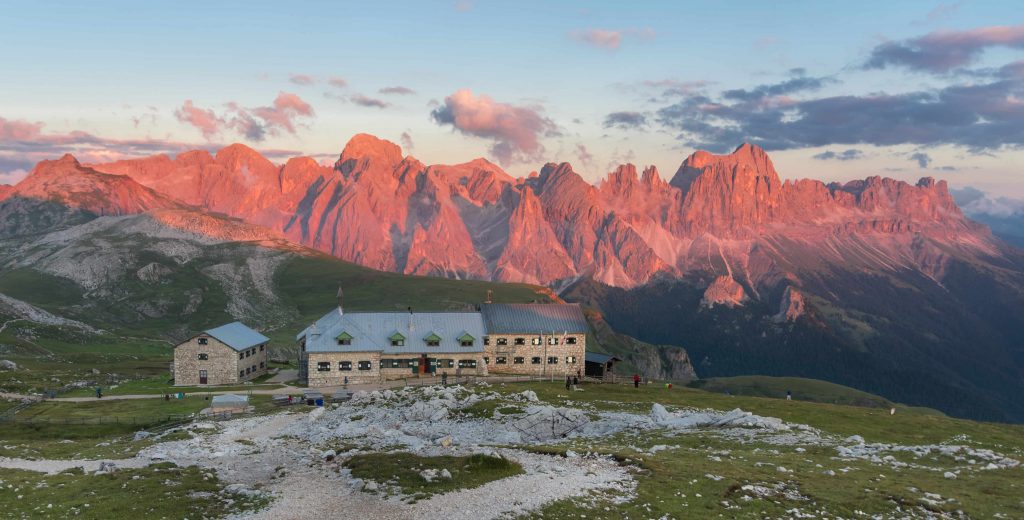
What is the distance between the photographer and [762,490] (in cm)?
3622

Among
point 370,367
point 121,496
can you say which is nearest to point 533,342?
point 370,367

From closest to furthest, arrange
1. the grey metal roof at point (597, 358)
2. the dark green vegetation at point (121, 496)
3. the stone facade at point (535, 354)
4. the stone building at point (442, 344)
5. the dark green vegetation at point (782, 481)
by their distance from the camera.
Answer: the dark green vegetation at point (121, 496), the dark green vegetation at point (782, 481), the stone building at point (442, 344), the stone facade at point (535, 354), the grey metal roof at point (597, 358)

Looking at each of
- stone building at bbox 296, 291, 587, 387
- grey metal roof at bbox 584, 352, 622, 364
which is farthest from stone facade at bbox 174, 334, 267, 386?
grey metal roof at bbox 584, 352, 622, 364

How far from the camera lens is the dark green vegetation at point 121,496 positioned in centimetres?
3300

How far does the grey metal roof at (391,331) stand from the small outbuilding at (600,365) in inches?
848

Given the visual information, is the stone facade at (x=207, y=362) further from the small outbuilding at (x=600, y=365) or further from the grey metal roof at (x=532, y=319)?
the small outbuilding at (x=600, y=365)

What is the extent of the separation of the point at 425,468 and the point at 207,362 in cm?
7915

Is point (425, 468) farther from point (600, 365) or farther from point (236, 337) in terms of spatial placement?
point (236, 337)

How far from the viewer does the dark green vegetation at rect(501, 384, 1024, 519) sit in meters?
33.3

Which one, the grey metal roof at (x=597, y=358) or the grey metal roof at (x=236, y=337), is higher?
the grey metal roof at (x=236, y=337)

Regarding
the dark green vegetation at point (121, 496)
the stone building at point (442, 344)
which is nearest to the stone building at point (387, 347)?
the stone building at point (442, 344)

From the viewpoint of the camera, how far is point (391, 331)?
349ft

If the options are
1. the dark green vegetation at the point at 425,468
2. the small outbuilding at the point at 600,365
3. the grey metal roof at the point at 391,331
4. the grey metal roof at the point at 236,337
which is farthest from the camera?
the small outbuilding at the point at 600,365

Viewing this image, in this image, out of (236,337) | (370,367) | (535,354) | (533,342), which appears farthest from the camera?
(535,354)
